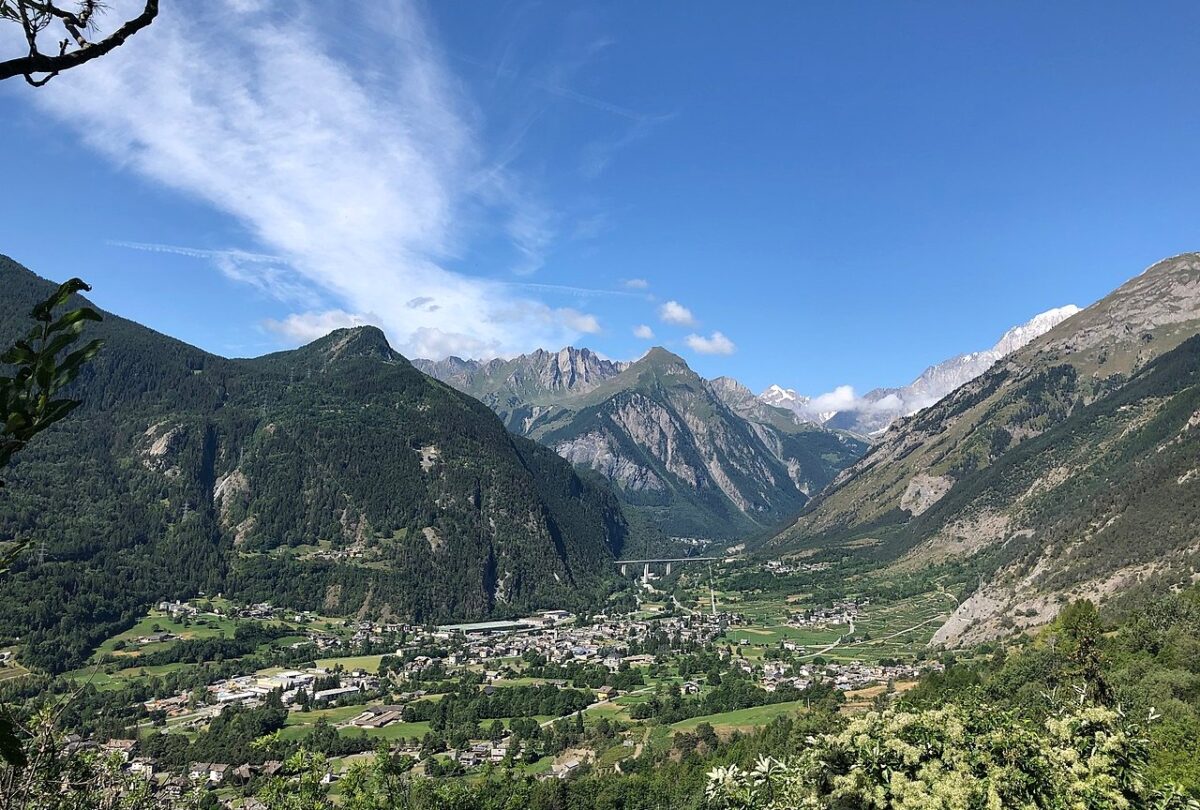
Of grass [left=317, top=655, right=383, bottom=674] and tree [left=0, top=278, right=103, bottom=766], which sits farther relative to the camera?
grass [left=317, top=655, right=383, bottom=674]

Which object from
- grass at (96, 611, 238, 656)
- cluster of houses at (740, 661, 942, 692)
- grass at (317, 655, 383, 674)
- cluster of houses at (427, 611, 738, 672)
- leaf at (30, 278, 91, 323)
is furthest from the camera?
cluster of houses at (427, 611, 738, 672)

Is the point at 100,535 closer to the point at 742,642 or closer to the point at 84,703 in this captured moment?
the point at 84,703

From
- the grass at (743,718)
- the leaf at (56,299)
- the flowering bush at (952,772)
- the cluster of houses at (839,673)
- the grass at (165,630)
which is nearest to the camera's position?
the leaf at (56,299)

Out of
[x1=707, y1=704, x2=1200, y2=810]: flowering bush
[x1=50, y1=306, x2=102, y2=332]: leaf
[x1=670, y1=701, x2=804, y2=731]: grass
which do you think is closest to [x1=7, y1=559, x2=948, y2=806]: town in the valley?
[x1=670, y1=701, x2=804, y2=731]: grass

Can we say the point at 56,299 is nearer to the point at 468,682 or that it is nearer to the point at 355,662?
the point at 468,682

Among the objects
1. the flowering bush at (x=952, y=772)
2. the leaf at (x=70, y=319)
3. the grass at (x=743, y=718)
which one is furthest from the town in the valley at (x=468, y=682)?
the leaf at (x=70, y=319)

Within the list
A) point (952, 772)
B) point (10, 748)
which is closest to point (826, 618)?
point (952, 772)

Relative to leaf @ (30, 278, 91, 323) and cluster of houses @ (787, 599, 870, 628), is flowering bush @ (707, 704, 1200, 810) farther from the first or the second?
cluster of houses @ (787, 599, 870, 628)

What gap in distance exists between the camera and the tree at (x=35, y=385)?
3.45 meters

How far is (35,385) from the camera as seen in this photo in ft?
12.1

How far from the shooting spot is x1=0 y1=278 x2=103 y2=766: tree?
3.45 m

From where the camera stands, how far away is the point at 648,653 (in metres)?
163

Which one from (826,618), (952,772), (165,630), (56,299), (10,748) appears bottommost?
(826,618)

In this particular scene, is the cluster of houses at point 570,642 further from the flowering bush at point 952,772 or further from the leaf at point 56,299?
the leaf at point 56,299
